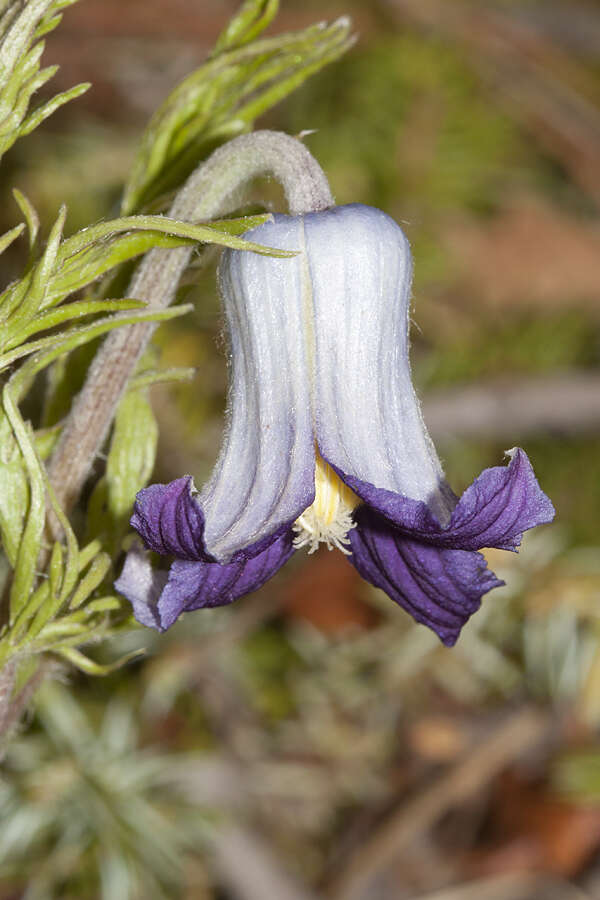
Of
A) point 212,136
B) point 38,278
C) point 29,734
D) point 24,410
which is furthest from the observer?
point 29,734

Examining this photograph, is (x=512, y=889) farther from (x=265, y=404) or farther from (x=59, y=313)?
(x=59, y=313)

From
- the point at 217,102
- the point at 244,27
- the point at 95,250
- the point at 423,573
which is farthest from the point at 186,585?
the point at 244,27

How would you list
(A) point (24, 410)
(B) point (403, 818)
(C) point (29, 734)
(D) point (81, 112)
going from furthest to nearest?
(D) point (81, 112) → (B) point (403, 818) → (C) point (29, 734) → (A) point (24, 410)

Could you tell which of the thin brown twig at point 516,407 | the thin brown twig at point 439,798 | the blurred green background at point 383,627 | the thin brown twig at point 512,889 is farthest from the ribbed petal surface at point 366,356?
the thin brown twig at point 516,407

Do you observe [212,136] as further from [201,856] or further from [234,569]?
[201,856]

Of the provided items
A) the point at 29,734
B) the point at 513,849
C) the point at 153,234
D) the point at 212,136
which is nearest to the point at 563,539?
the point at 513,849

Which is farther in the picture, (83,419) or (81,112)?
(81,112)
